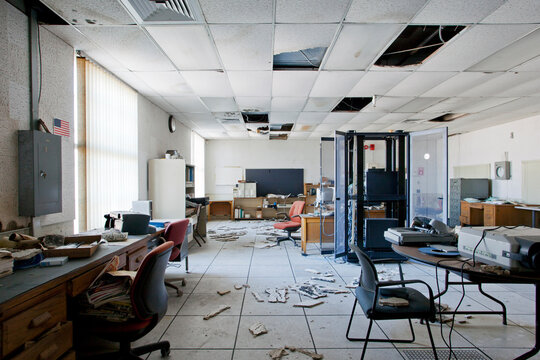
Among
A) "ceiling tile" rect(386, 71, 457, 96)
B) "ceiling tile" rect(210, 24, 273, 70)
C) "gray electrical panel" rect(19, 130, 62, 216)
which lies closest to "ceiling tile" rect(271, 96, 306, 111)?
"ceiling tile" rect(210, 24, 273, 70)

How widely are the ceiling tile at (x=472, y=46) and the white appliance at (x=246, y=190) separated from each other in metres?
6.12

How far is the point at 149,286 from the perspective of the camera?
5.66 ft

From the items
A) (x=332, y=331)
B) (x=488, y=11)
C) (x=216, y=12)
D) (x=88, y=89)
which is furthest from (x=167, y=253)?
(x=488, y=11)

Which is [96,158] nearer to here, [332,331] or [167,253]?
[167,253]

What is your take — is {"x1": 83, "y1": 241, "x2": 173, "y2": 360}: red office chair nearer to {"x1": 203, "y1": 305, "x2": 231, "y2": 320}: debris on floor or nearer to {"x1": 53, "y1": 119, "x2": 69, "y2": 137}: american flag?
{"x1": 203, "y1": 305, "x2": 231, "y2": 320}: debris on floor

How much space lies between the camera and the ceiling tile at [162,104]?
4.68 m

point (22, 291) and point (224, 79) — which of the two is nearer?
point (22, 291)

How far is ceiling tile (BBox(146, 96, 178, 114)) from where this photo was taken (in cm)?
468

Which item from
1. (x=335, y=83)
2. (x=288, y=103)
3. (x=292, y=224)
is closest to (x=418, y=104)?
(x=335, y=83)

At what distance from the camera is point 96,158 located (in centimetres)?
336

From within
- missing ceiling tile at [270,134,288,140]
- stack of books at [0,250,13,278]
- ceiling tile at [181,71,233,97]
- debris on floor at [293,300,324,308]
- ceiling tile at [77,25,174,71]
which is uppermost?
ceiling tile at [77,25,174,71]

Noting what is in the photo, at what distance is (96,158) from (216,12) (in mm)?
2366

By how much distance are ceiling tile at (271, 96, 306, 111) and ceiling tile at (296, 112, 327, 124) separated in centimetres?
49

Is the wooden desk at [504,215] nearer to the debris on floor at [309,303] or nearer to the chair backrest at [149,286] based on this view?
the debris on floor at [309,303]
